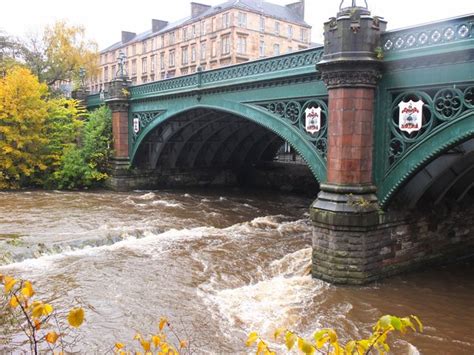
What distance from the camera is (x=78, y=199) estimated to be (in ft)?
75.6

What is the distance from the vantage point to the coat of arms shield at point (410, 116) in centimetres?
1020

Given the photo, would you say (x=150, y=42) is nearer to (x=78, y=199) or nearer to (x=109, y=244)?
(x=78, y=199)

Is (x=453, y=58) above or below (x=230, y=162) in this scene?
above

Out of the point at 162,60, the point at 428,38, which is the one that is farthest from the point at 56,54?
the point at 428,38

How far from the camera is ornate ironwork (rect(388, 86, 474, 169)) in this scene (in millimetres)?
9445

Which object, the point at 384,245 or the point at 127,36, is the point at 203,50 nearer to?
the point at 127,36

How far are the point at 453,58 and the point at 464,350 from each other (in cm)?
552

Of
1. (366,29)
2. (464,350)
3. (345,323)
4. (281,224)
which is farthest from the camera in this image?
(281,224)

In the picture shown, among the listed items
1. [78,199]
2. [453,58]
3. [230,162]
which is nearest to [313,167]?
[453,58]

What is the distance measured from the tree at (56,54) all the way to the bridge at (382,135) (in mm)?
29132

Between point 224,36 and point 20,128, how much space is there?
32.7 meters

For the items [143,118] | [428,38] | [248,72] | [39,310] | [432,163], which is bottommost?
[39,310]

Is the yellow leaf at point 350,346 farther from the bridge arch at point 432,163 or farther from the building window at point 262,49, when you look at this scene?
the building window at point 262,49

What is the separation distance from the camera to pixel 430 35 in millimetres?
9672
